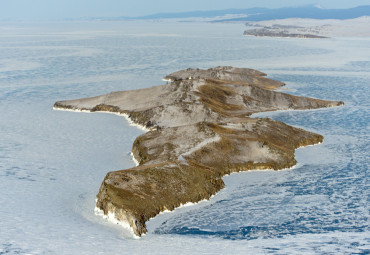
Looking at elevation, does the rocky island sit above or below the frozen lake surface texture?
above

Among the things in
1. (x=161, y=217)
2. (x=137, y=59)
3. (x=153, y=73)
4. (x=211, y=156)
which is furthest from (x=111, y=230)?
(x=137, y=59)

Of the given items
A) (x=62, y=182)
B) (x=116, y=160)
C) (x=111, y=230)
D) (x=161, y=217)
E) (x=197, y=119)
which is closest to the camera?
(x=111, y=230)

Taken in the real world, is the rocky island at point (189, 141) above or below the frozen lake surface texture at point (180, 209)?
above

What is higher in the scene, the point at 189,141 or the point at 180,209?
the point at 189,141

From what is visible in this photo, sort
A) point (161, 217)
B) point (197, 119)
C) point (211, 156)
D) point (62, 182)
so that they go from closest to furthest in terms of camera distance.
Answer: point (161, 217)
point (62, 182)
point (211, 156)
point (197, 119)

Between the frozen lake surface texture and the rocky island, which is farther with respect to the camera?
the rocky island

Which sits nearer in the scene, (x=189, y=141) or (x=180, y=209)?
(x=180, y=209)

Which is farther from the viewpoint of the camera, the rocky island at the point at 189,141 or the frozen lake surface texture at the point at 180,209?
the rocky island at the point at 189,141

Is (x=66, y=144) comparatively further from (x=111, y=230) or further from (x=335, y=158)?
(x=335, y=158)
